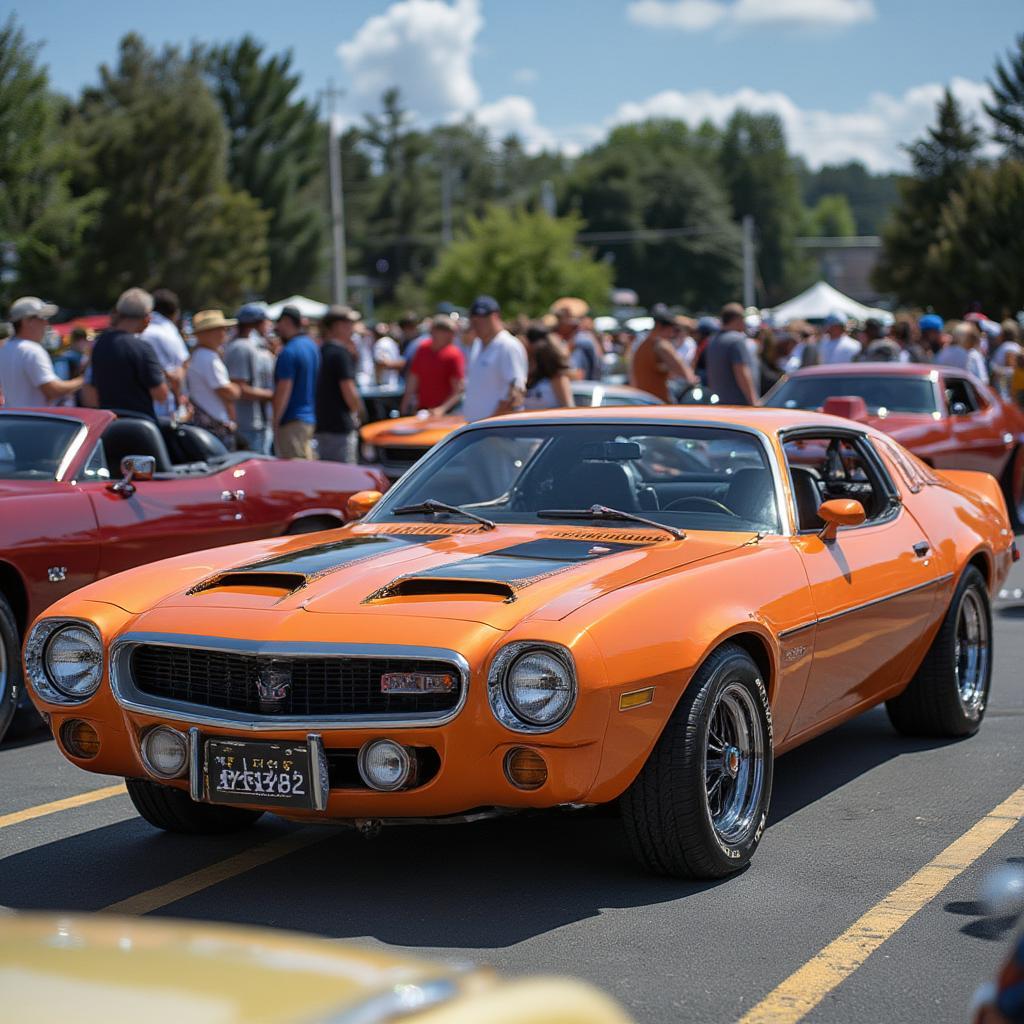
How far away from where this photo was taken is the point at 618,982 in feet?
13.1

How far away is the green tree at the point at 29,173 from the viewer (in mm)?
34406

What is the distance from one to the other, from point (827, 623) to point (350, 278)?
4077 inches

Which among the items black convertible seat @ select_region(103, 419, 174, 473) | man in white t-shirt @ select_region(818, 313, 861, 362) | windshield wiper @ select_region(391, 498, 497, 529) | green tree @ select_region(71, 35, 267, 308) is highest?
green tree @ select_region(71, 35, 267, 308)

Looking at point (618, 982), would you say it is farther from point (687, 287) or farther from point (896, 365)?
point (687, 287)

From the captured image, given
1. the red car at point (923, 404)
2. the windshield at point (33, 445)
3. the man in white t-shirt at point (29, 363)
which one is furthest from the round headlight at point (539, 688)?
→ the red car at point (923, 404)

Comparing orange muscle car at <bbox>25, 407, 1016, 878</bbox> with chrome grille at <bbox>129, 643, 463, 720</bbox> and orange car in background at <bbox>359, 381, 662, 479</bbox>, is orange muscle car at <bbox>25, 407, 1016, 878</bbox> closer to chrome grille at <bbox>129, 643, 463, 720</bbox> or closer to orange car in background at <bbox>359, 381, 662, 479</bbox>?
chrome grille at <bbox>129, 643, 463, 720</bbox>

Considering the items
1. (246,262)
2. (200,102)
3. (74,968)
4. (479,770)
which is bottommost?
(479,770)

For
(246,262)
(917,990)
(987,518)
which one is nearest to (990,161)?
(246,262)

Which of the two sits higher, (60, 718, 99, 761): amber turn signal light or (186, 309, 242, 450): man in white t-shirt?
(186, 309, 242, 450): man in white t-shirt

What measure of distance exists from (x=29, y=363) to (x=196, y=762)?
640 cm

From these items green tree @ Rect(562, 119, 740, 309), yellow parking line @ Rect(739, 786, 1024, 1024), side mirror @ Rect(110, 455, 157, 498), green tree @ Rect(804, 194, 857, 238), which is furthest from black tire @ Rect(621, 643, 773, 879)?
green tree @ Rect(804, 194, 857, 238)

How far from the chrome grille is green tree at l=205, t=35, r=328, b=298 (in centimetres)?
7541

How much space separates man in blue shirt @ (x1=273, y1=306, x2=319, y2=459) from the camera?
11672mm

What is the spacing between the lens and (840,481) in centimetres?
708
